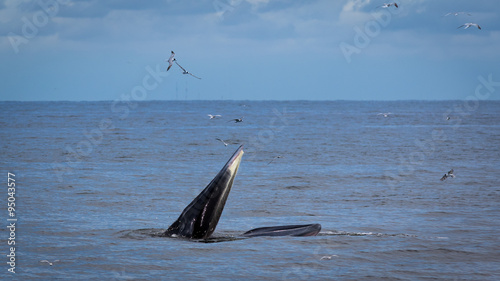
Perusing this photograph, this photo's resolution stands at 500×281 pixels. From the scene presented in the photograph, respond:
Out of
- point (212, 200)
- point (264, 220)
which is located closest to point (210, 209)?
point (212, 200)

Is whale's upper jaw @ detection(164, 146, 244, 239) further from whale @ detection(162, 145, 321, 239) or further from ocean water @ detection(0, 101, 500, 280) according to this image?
ocean water @ detection(0, 101, 500, 280)

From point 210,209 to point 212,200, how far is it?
21 centimetres

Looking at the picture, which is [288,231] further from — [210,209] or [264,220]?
[264,220]

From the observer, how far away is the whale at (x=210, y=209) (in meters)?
10.7

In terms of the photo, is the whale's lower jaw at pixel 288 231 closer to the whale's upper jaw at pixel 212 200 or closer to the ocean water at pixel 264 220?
the ocean water at pixel 264 220

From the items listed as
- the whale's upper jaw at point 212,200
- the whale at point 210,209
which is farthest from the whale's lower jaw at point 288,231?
the whale's upper jaw at point 212,200

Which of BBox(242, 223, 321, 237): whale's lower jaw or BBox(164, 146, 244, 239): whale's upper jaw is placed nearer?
BBox(164, 146, 244, 239): whale's upper jaw

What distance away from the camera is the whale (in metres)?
10.7

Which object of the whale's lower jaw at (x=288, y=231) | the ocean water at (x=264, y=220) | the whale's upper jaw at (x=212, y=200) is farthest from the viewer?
the whale's lower jaw at (x=288, y=231)

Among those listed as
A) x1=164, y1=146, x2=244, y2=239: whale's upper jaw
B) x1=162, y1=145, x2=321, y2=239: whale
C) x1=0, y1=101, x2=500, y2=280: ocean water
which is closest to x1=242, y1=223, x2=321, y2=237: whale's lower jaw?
x1=162, y1=145, x2=321, y2=239: whale

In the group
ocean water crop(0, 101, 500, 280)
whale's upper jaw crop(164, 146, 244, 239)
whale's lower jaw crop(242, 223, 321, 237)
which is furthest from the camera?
whale's lower jaw crop(242, 223, 321, 237)

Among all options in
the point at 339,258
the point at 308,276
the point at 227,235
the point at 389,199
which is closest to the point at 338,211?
the point at 389,199

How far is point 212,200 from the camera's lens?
10734mm

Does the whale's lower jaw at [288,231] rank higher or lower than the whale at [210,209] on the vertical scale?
lower
